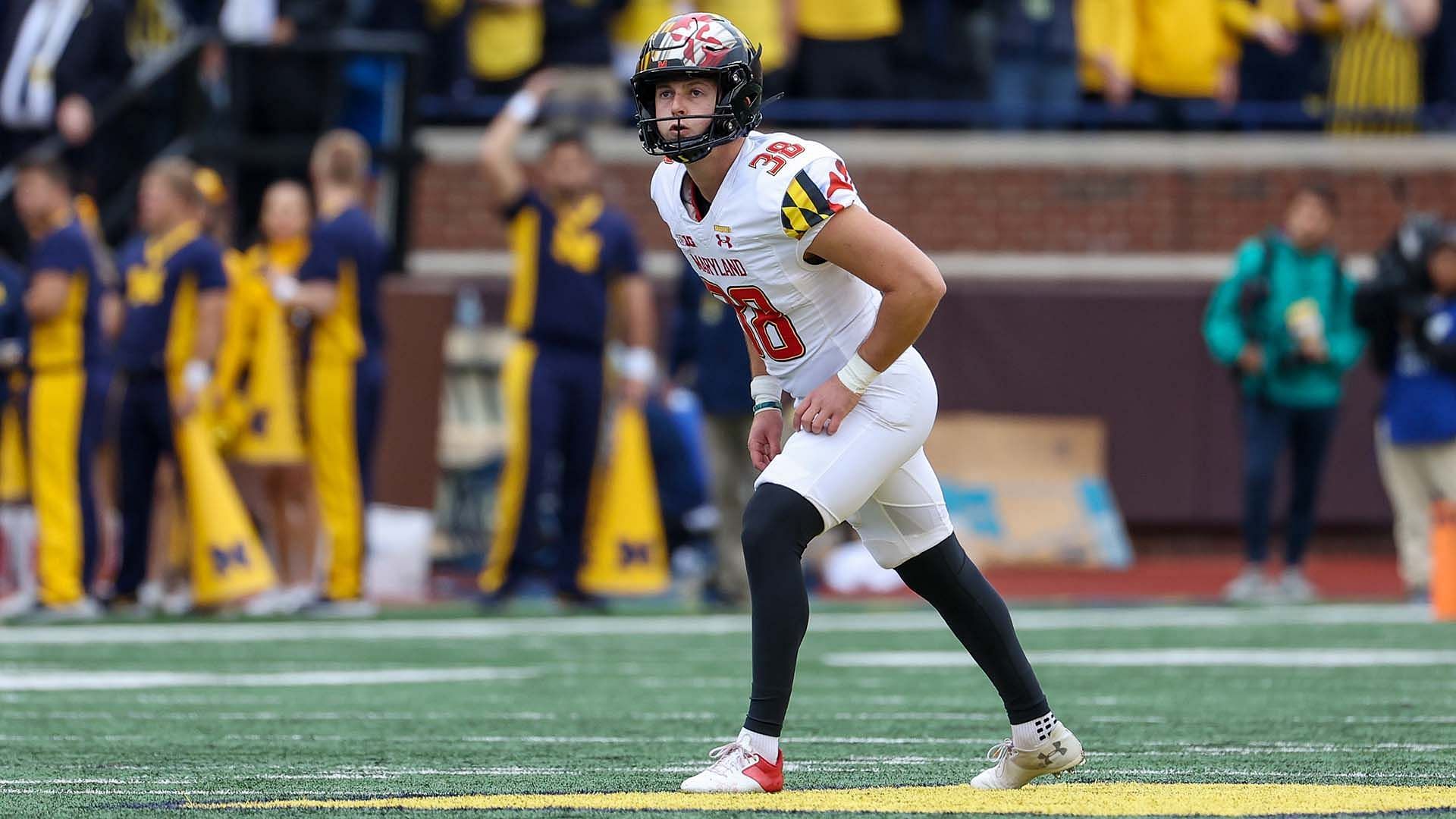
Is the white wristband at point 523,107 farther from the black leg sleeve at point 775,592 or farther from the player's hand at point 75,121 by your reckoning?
the black leg sleeve at point 775,592

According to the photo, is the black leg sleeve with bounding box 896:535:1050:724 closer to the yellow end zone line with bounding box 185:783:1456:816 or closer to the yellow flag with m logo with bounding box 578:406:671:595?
the yellow end zone line with bounding box 185:783:1456:816

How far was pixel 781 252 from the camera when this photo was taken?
4.98 meters

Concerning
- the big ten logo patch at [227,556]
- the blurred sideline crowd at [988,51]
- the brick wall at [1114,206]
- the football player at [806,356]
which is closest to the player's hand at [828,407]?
the football player at [806,356]

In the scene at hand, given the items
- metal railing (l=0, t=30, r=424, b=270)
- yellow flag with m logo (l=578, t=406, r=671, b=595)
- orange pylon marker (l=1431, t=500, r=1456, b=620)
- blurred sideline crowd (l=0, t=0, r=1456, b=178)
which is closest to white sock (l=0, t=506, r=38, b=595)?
metal railing (l=0, t=30, r=424, b=270)

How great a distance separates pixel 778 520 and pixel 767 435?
431 millimetres

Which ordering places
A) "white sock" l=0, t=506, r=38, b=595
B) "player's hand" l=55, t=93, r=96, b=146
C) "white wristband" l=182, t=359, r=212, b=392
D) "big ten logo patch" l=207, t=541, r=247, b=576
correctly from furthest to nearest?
"player's hand" l=55, t=93, r=96, b=146
"white sock" l=0, t=506, r=38, b=595
"big ten logo patch" l=207, t=541, r=247, b=576
"white wristband" l=182, t=359, r=212, b=392

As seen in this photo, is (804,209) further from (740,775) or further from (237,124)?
(237,124)

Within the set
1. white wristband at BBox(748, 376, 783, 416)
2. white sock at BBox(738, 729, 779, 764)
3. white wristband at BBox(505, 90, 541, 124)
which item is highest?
white wristband at BBox(505, 90, 541, 124)

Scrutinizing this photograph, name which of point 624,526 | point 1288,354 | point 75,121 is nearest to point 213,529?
point 624,526

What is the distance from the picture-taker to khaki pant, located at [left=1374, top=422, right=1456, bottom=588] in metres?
12.2

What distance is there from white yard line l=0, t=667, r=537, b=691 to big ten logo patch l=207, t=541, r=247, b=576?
102 inches

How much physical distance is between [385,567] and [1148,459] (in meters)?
5.05

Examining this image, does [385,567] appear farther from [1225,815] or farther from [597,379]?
[1225,815]

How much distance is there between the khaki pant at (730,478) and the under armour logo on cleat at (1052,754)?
6530 mm
